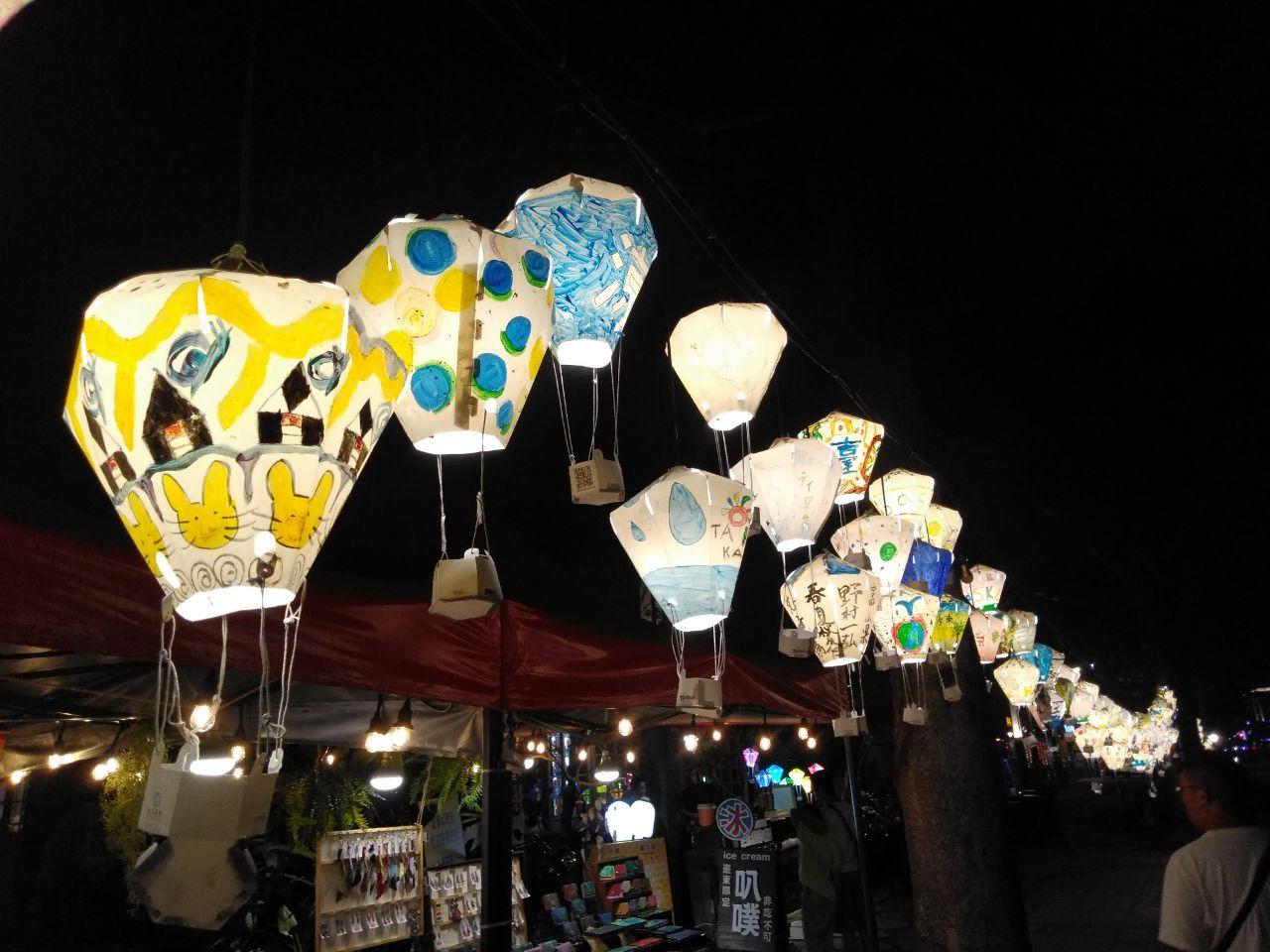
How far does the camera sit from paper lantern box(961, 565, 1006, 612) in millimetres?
8484

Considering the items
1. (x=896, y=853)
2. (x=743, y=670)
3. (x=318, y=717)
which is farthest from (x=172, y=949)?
(x=896, y=853)

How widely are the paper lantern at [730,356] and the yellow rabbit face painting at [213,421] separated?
2580mm

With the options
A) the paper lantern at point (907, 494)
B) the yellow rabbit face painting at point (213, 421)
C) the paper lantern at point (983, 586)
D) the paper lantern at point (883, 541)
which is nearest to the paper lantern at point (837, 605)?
the paper lantern at point (883, 541)

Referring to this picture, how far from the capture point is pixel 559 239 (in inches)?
121

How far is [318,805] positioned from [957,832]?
15.9ft

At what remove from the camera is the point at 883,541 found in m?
5.55

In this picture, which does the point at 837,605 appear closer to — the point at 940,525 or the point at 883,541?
the point at 883,541

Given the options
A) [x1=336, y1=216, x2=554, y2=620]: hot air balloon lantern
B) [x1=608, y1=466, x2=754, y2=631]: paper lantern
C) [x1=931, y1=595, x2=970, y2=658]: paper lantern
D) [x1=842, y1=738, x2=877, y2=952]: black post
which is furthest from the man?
[x1=842, y1=738, x2=877, y2=952]: black post

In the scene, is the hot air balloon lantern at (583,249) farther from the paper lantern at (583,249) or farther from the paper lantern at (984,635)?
the paper lantern at (984,635)

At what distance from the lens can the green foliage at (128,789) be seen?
5258mm

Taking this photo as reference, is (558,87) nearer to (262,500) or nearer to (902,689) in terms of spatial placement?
(262,500)

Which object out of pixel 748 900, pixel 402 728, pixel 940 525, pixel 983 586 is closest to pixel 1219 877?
pixel 940 525

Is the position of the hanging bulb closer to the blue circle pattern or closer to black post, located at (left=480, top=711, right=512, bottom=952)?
black post, located at (left=480, top=711, right=512, bottom=952)

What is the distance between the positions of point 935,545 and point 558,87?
4792 mm
